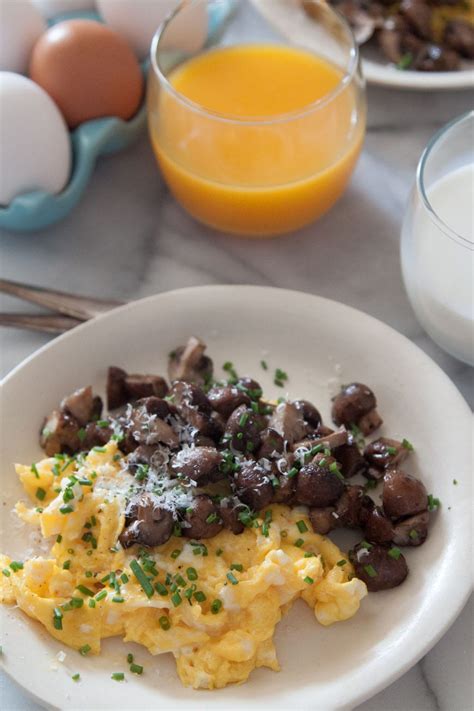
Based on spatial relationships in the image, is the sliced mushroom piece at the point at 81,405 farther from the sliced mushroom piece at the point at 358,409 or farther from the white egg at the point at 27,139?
the white egg at the point at 27,139

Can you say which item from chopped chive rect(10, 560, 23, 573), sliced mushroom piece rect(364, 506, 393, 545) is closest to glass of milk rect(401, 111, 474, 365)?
sliced mushroom piece rect(364, 506, 393, 545)

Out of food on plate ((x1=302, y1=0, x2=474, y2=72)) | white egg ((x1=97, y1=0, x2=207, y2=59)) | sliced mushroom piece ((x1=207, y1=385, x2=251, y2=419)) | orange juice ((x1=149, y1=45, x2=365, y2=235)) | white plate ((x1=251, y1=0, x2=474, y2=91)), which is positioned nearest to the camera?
sliced mushroom piece ((x1=207, y1=385, x2=251, y2=419))

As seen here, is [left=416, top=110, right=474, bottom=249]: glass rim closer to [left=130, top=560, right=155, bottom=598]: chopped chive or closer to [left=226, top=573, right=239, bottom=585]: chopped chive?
[left=226, top=573, right=239, bottom=585]: chopped chive

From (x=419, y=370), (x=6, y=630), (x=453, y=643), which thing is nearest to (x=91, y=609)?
(x=6, y=630)

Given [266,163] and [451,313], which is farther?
[266,163]

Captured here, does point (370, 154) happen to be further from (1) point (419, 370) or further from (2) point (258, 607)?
(2) point (258, 607)

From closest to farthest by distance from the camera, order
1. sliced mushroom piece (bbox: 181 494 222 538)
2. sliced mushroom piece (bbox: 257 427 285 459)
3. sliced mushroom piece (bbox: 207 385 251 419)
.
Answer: sliced mushroom piece (bbox: 181 494 222 538) < sliced mushroom piece (bbox: 257 427 285 459) < sliced mushroom piece (bbox: 207 385 251 419)
